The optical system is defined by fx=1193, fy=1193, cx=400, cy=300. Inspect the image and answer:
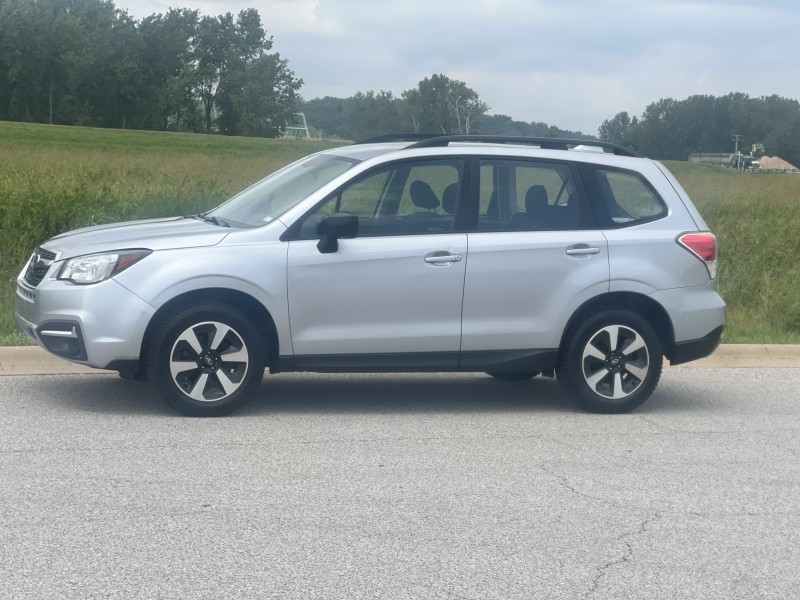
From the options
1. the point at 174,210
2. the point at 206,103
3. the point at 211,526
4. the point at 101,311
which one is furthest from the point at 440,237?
the point at 206,103

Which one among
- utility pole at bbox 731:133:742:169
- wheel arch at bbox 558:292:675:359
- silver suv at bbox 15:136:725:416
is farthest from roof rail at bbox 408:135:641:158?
utility pole at bbox 731:133:742:169

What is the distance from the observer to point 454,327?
26.0 ft

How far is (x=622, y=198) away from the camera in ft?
27.9

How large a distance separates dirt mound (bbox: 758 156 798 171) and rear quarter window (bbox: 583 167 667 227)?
1345 inches

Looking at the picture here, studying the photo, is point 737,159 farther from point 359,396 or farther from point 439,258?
point 439,258

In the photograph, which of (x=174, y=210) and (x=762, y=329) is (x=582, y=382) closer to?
(x=762, y=329)

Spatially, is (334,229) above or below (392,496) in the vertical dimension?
above

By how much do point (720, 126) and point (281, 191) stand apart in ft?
116

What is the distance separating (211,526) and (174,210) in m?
9.18

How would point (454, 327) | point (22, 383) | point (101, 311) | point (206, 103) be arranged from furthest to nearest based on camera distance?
point (206, 103), point (22, 383), point (454, 327), point (101, 311)

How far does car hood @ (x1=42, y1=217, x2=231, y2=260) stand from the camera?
→ 755cm

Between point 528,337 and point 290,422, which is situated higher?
point 528,337

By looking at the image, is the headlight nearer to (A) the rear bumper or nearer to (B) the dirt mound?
(A) the rear bumper

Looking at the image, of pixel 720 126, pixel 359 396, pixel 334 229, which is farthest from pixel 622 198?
pixel 720 126
